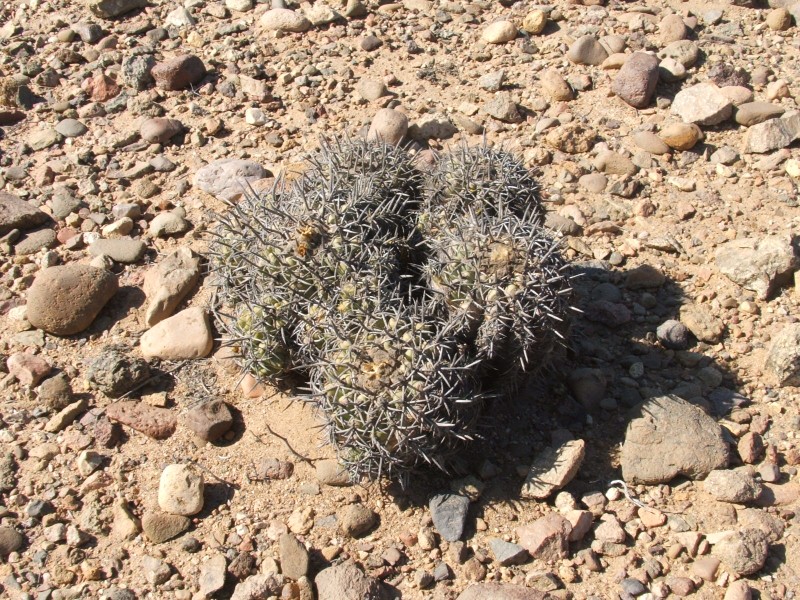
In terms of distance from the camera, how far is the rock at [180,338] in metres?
4.40

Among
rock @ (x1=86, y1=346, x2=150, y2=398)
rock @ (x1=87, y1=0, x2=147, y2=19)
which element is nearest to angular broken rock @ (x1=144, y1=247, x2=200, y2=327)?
rock @ (x1=86, y1=346, x2=150, y2=398)

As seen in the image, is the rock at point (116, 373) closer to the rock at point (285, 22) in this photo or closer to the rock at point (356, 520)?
the rock at point (356, 520)

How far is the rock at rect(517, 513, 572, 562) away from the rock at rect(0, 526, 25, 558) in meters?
2.25

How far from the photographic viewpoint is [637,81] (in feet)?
18.8

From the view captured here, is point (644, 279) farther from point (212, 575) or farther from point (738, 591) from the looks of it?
point (212, 575)

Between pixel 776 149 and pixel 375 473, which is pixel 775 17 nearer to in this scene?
pixel 776 149

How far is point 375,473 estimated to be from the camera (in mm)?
3447

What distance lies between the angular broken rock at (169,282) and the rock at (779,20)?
4.84 metres

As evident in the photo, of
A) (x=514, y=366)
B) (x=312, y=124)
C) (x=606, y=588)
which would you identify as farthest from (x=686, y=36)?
(x=606, y=588)

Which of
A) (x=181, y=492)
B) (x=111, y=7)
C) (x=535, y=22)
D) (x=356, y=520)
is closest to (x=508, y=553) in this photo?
(x=356, y=520)

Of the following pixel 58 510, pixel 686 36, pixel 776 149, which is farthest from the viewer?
pixel 686 36

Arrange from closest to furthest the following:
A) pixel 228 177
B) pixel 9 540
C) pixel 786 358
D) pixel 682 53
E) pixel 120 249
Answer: pixel 9 540, pixel 786 358, pixel 120 249, pixel 228 177, pixel 682 53

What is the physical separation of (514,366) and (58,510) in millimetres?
2235

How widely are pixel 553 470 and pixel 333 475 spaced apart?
1031 mm
